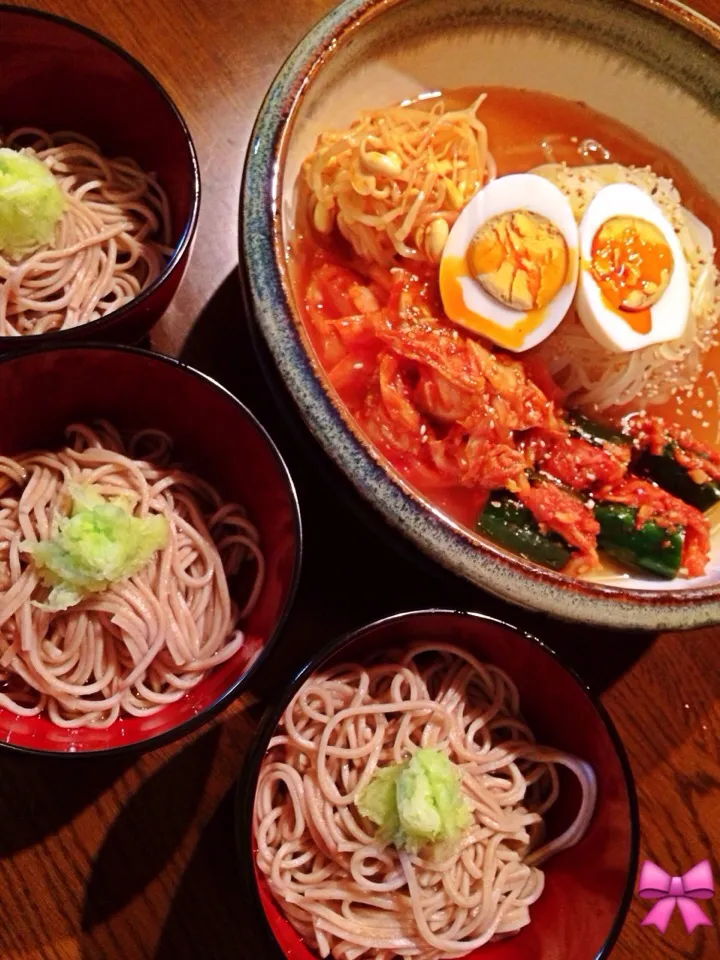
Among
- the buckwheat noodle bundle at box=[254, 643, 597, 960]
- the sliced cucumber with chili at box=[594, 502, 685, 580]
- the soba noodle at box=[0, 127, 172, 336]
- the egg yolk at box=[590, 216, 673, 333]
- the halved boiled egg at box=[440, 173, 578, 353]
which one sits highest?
the egg yolk at box=[590, 216, 673, 333]

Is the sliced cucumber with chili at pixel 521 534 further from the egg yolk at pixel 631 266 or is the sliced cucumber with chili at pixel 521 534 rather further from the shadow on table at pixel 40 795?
the shadow on table at pixel 40 795

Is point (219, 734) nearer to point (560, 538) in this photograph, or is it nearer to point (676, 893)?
point (560, 538)

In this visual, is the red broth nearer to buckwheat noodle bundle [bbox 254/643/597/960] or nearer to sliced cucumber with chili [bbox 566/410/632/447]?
sliced cucumber with chili [bbox 566/410/632/447]

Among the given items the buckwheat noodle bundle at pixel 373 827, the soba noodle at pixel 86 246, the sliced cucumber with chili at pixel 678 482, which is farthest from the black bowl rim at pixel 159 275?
the sliced cucumber with chili at pixel 678 482

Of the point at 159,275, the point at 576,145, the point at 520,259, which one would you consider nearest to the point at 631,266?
the point at 520,259

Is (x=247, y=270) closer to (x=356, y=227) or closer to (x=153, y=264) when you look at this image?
(x=153, y=264)

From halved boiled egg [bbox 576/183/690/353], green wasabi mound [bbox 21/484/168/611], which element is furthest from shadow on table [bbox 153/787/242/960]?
halved boiled egg [bbox 576/183/690/353]
